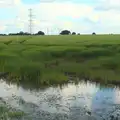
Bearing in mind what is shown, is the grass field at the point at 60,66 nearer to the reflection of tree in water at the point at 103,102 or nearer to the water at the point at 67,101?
the water at the point at 67,101

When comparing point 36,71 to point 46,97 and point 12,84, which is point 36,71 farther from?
point 46,97

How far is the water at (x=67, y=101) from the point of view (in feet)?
58.5

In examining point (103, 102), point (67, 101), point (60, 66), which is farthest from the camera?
point (60, 66)

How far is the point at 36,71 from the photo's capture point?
31.2 m

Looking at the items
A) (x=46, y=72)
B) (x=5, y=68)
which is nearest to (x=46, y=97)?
(x=46, y=72)

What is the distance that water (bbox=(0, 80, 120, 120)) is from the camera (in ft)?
58.5

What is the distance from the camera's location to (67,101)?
70.3 feet

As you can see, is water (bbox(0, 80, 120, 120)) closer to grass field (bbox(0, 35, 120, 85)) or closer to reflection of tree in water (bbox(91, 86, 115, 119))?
reflection of tree in water (bbox(91, 86, 115, 119))

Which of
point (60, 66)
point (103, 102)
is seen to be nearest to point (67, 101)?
point (103, 102)

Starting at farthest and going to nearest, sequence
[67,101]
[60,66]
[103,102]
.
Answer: [60,66] → [67,101] → [103,102]

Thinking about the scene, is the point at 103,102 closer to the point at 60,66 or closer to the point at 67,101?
the point at 67,101

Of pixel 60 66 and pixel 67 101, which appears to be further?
pixel 60 66

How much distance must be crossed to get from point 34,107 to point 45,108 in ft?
2.07

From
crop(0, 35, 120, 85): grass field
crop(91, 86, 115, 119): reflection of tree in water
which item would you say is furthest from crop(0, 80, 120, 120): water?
crop(0, 35, 120, 85): grass field
